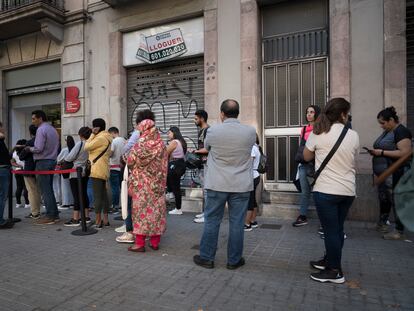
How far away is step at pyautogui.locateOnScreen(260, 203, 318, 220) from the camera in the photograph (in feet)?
21.2

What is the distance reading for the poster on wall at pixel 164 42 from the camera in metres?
8.16

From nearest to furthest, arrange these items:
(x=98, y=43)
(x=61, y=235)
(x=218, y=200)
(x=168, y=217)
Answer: (x=218, y=200) < (x=61, y=235) < (x=168, y=217) < (x=98, y=43)

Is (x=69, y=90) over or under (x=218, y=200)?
over

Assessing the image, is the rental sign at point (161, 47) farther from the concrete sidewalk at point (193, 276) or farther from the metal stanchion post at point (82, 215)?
the concrete sidewalk at point (193, 276)

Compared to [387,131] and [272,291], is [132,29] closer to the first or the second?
[387,131]

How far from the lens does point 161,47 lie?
337 inches

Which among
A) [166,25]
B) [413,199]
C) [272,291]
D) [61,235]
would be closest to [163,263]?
[272,291]

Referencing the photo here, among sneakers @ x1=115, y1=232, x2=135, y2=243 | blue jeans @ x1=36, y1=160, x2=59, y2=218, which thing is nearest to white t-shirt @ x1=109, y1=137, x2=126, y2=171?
blue jeans @ x1=36, y1=160, x2=59, y2=218

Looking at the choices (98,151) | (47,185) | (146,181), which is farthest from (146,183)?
(47,185)

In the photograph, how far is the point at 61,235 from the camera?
18.7 feet

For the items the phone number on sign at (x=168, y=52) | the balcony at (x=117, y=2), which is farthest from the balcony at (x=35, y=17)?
the phone number on sign at (x=168, y=52)

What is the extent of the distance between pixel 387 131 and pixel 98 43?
289 inches

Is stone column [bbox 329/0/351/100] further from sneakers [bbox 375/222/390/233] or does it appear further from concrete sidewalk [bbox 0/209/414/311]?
concrete sidewalk [bbox 0/209/414/311]

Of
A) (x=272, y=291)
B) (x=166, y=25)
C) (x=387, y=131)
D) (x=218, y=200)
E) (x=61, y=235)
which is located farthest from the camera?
(x=166, y=25)
